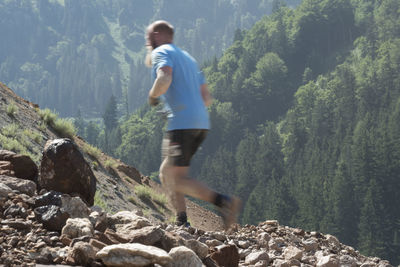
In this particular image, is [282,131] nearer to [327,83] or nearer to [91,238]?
[327,83]

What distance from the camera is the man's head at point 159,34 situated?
5.70 metres

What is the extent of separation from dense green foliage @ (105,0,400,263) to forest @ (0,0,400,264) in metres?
0.20

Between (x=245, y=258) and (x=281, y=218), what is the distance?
265ft

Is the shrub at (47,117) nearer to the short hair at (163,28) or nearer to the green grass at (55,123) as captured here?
the green grass at (55,123)

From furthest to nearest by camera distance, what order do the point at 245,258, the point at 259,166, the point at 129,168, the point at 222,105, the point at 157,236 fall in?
the point at 222,105, the point at 259,166, the point at 129,168, the point at 245,258, the point at 157,236

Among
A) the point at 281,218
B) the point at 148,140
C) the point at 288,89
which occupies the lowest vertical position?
the point at 281,218

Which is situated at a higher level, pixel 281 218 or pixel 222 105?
pixel 222 105

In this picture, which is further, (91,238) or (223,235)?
(223,235)

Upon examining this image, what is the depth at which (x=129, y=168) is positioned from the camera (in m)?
18.4

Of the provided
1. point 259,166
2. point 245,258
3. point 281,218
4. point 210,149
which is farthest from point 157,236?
point 210,149

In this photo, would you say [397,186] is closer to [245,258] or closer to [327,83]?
[327,83]

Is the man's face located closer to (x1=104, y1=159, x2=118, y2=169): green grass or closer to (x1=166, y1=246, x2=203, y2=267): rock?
(x1=166, y1=246, x2=203, y2=267): rock

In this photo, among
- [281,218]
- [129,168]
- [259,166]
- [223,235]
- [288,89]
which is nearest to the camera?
[223,235]

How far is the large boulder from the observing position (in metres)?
5.81
